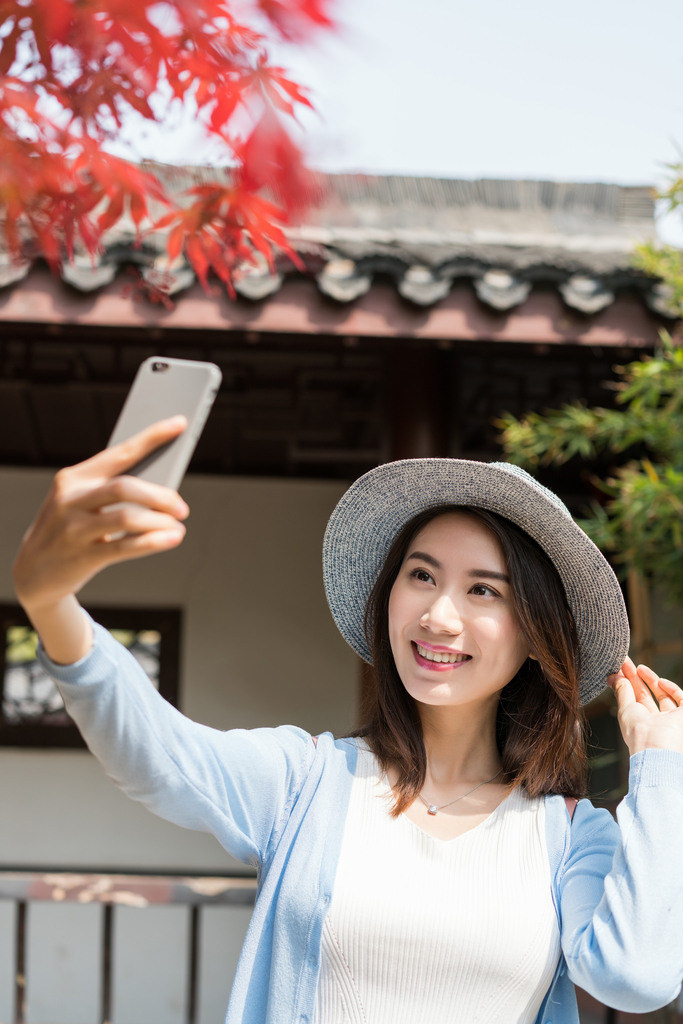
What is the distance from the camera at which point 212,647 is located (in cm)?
507

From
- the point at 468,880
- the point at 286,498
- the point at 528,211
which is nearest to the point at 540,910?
the point at 468,880

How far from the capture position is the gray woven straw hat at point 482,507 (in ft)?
5.28

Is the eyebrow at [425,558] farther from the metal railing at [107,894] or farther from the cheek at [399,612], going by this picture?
the metal railing at [107,894]

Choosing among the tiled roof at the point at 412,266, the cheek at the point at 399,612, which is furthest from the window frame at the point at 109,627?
the cheek at the point at 399,612

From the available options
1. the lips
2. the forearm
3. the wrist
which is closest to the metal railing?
the lips

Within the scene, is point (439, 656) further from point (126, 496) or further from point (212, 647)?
point (212, 647)

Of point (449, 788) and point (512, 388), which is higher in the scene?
point (512, 388)

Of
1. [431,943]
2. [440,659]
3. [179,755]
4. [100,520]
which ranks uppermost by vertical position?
[100,520]

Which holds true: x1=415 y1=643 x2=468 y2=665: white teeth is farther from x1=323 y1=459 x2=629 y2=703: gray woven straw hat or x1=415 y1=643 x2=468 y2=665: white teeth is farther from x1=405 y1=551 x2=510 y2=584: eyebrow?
x1=323 y1=459 x2=629 y2=703: gray woven straw hat

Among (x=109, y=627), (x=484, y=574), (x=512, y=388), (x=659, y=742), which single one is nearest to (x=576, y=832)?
(x=659, y=742)

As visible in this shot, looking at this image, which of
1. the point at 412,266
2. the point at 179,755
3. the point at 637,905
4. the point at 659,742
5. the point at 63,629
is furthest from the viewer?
the point at 412,266

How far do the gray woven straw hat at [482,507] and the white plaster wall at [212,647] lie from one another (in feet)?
10.4

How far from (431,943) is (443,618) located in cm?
48

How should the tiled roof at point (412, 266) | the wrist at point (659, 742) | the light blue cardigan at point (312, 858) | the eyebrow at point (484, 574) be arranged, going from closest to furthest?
the light blue cardigan at point (312, 858) → the wrist at point (659, 742) → the eyebrow at point (484, 574) → the tiled roof at point (412, 266)
